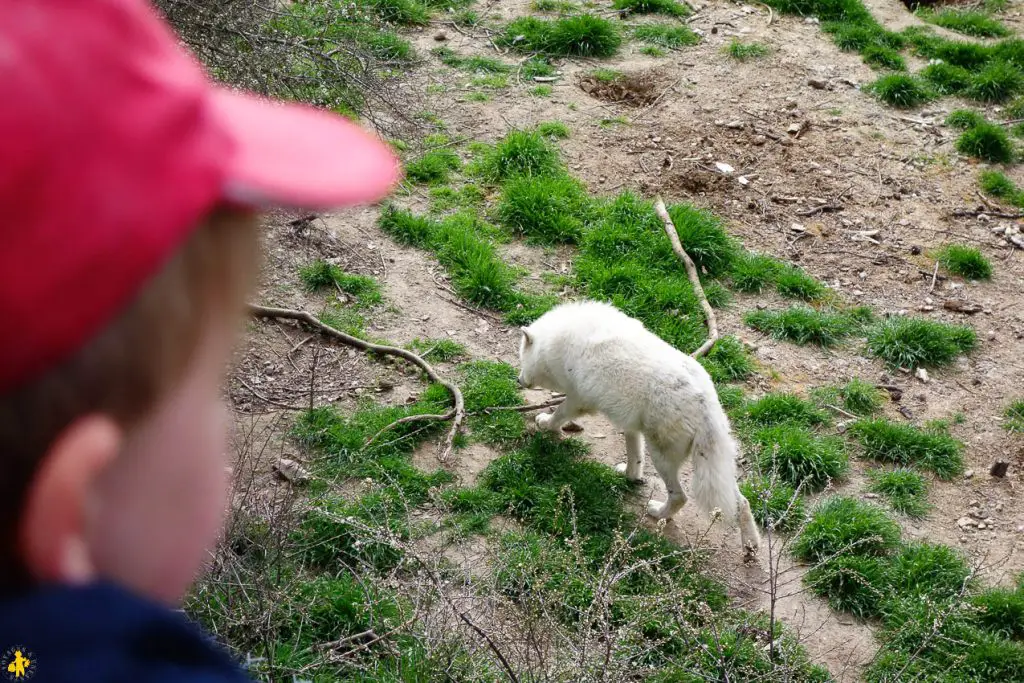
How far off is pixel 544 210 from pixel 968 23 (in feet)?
21.6

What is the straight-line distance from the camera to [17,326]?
79 cm

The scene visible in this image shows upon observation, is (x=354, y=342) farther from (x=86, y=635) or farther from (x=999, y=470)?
(x=86, y=635)

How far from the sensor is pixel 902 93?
1006 cm

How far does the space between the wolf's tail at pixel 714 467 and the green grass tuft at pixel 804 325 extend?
2.09 m

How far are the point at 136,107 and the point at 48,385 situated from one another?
0.86 feet

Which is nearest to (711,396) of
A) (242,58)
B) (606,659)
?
(606,659)

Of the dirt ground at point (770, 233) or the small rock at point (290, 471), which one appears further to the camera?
the dirt ground at point (770, 233)

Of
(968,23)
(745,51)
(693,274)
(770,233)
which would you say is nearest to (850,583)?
(693,274)

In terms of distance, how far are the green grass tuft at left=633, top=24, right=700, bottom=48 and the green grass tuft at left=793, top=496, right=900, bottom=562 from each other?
6671 millimetres

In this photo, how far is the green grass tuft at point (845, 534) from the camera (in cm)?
549

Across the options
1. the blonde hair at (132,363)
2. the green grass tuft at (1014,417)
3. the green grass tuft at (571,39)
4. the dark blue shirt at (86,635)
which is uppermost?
the blonde hair at (132,363)

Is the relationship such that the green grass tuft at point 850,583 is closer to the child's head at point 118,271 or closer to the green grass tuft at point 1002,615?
the green grass tuft at point 1002,615

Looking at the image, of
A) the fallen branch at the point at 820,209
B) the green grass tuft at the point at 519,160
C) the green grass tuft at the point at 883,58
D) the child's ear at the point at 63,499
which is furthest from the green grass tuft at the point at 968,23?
the child's ear at the point at 63,499

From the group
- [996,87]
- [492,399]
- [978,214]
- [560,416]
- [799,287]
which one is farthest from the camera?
[996,87]
